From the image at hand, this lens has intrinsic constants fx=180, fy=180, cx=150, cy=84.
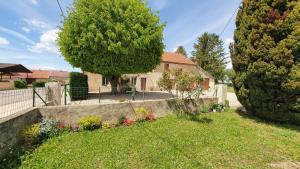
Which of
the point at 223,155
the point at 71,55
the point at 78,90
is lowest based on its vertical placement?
the point at 223,155

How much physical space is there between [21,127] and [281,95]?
1111cm

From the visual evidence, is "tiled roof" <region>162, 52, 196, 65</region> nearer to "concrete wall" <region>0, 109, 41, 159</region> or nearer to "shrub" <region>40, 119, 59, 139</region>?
"shrub" <region>40, 119, 59, 139</region>

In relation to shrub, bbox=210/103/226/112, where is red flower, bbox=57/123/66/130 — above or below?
below

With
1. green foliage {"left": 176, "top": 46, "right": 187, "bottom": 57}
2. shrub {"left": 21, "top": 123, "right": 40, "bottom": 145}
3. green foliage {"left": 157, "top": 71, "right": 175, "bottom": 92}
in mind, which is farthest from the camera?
green foliage {"left": 176, "top": 46, "right": 187, "bottom": 57}

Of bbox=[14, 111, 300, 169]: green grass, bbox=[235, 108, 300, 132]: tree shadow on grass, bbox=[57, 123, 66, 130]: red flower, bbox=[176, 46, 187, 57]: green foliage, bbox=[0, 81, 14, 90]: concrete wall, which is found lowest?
bbox=[14, 111, 300, 169]: green grass

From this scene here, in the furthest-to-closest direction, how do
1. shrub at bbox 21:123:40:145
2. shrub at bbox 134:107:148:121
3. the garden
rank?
shrub at bbox 134:107:148:121
shrub at bbox 21:123:40:145
the garden

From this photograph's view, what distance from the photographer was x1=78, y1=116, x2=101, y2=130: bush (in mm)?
7712

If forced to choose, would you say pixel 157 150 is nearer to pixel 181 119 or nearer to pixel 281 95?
pixel 181 119

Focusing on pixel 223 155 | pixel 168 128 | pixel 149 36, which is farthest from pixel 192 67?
pixel 223 155

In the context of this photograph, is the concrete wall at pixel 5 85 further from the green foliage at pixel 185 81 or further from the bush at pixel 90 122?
the green foliage at pixel 185 81

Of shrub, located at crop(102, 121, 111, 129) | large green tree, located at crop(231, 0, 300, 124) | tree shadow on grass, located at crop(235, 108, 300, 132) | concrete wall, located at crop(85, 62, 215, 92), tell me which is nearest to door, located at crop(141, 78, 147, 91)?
concrete wall, located at crop(85, 62, 215, 92)

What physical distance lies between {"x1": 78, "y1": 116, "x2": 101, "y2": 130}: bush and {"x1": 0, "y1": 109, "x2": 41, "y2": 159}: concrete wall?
6.00 ft

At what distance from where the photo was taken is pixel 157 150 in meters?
5.89

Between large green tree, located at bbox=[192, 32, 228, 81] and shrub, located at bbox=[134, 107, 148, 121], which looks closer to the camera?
shrub, located at bbox=[134, 107, 148, 121]
